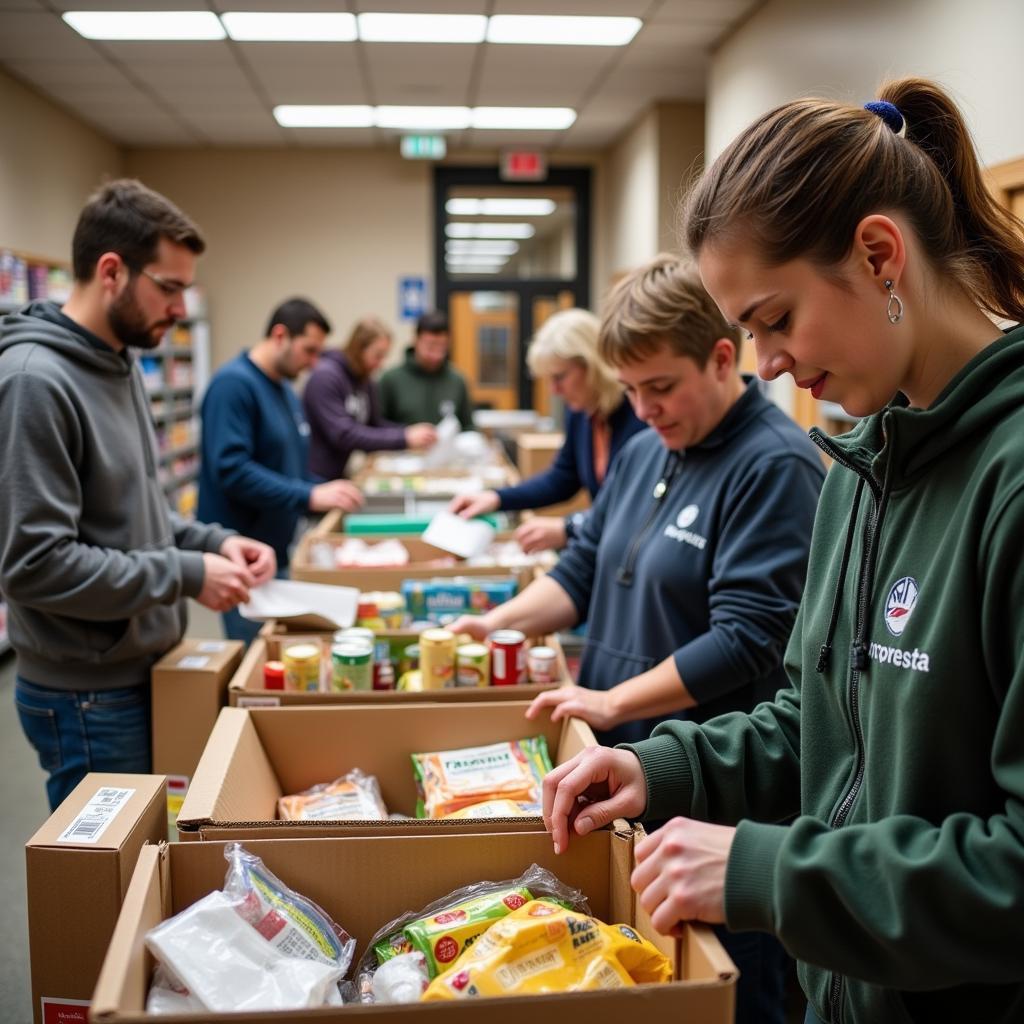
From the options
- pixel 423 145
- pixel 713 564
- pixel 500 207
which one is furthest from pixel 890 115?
pixel 500 207

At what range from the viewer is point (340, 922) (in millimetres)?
1285

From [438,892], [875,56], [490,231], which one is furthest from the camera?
[490,231]

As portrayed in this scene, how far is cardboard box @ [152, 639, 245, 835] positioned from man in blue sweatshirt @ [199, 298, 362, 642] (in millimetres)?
1465

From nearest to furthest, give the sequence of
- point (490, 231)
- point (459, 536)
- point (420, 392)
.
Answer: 1. point (459, 536)
2. point (420, 392)
3. point (490, 231)

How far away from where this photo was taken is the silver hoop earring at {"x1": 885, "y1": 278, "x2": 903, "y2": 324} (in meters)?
0.95

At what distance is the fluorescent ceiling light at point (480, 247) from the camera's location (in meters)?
14.1

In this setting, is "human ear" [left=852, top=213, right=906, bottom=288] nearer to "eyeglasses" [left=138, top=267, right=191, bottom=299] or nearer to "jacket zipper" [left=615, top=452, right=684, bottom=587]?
"jacket zipper" [left=615, top=452, right=684, bottom=587]

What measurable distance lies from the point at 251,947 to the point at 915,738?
73 cm

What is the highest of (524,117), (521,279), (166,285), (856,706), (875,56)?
(524,117)

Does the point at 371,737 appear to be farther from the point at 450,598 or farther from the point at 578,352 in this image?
the point at 578,352

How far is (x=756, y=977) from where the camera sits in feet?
6.17

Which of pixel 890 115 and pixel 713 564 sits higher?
pixel 890 115

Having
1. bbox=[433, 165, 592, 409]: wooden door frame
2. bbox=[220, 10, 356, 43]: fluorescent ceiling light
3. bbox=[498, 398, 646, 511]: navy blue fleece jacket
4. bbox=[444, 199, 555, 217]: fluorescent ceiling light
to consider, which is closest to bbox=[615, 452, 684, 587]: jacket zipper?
bbox=[498, 398, 646, 511]: navy blue fleece jacket

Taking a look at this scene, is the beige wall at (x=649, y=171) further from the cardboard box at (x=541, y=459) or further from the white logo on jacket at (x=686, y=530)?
the white logo on jacket at (x=686, y=530)
